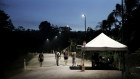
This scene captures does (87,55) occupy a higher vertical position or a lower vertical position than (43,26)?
lower

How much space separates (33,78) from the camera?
17.5 meters

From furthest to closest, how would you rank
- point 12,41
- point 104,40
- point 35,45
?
point 35,45 < point 12,41 < point 104,40

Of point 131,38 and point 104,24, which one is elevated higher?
Result: point 104,24

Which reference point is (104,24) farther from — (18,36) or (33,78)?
(33,78)

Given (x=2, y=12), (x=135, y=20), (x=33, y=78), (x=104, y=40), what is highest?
(x=2, y=12)

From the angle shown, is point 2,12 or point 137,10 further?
point 2,12

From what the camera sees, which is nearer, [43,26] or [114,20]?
[114,20]

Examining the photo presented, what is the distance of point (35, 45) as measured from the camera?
331 ft

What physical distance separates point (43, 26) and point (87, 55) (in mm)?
160227

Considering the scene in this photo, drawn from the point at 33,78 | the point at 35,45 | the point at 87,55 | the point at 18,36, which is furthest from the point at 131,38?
the point at 35,45

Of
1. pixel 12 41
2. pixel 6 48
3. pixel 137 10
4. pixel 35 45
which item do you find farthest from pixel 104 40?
pixel 35 45

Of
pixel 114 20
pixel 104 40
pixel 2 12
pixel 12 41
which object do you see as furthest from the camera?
pixel 2 12

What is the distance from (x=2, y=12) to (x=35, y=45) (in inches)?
915

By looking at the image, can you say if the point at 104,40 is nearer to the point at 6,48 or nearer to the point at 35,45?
the point at 6,48
